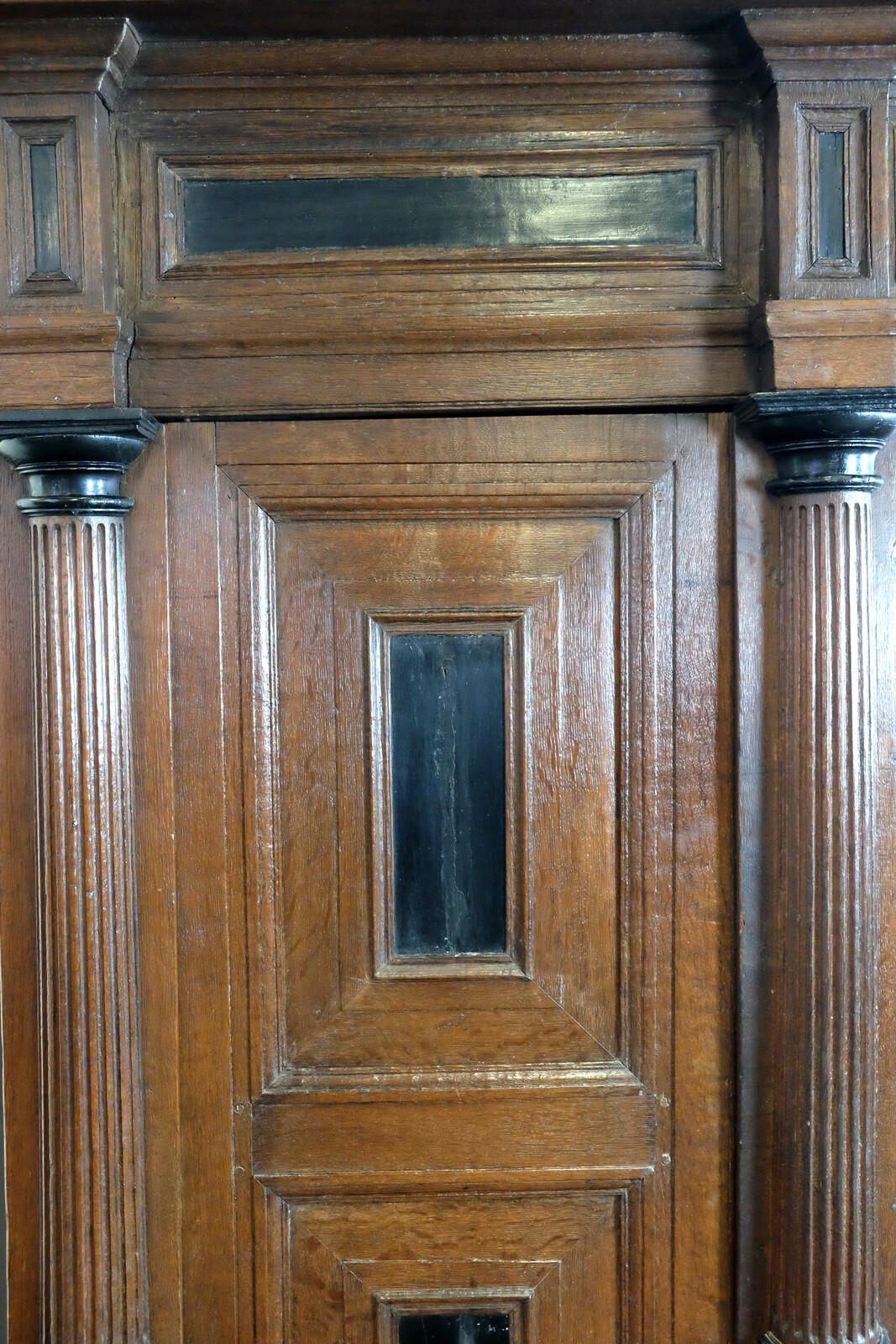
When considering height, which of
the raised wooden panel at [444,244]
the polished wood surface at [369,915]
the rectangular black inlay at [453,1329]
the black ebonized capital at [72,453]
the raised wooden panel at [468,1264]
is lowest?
the rectangular black inlay at [453,1329]

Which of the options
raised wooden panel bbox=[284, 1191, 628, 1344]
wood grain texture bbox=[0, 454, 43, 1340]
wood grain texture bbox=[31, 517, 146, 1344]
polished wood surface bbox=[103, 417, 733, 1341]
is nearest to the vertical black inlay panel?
polished wood surface bbox=[103, 417, 733, 1341]

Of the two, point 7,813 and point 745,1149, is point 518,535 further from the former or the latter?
point 745,1149

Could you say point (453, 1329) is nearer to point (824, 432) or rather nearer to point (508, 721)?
point (508, 721)

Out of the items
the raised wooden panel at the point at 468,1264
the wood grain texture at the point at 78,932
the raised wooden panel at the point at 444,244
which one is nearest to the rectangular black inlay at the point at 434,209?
the raised wooden panel at the point at 444,244

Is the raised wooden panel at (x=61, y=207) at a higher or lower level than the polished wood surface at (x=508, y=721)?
higher

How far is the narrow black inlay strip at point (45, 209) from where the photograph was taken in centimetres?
149

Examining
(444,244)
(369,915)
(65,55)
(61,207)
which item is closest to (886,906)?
(369,915)

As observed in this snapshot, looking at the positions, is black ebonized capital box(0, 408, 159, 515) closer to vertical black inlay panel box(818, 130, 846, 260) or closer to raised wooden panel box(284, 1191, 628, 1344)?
vertical black inlay panel box(818, 130, 846, 260)

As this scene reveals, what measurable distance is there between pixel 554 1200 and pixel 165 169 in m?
1.73

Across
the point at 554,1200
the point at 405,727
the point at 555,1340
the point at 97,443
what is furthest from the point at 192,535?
the point at 555,1340

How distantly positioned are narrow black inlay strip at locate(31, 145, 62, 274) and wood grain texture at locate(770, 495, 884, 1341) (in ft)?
3.86

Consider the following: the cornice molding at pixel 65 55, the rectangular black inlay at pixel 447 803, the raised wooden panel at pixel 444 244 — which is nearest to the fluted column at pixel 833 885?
the raised wooden panel at pixel 444 244

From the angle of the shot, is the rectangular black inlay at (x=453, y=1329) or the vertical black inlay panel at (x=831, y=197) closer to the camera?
the vertical black inlay panel at (x=831, y=197)

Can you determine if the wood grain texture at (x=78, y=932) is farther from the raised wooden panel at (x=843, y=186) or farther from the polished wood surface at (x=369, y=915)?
the raised wooden panel at (x=843, y=186)
